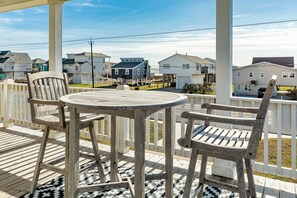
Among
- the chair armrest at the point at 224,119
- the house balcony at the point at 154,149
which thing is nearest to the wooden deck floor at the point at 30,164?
the house balcony at the point at 154,149

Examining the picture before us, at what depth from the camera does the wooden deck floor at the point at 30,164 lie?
7.64ft

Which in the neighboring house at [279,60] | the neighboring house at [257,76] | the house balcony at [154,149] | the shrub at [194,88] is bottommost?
the house balcony at [154,149]

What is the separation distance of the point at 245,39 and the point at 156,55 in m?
1.31

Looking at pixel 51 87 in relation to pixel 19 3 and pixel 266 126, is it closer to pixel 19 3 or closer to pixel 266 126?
pixel 266 126

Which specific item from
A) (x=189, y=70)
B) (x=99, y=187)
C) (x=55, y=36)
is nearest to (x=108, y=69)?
(x=55, y=36)

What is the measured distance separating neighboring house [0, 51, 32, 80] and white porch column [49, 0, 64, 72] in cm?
77

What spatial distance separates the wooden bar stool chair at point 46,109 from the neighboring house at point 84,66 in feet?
4.10

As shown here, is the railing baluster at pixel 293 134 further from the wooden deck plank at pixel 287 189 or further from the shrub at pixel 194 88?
the shrub at pixel 194 88

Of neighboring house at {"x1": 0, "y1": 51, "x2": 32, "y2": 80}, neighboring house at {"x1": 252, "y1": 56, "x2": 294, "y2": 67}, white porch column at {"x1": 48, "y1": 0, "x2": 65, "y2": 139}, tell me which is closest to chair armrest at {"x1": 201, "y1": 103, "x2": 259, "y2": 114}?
neighboring house at {"x1": 252, "y1": 56, "x2": 294, "y2": 67}

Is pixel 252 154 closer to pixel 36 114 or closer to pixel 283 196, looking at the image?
pixel 283 196

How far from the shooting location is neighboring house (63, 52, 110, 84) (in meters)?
3.80

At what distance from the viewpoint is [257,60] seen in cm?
269

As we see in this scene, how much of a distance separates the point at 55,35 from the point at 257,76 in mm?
3180

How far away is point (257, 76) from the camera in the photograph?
7.97 ft
